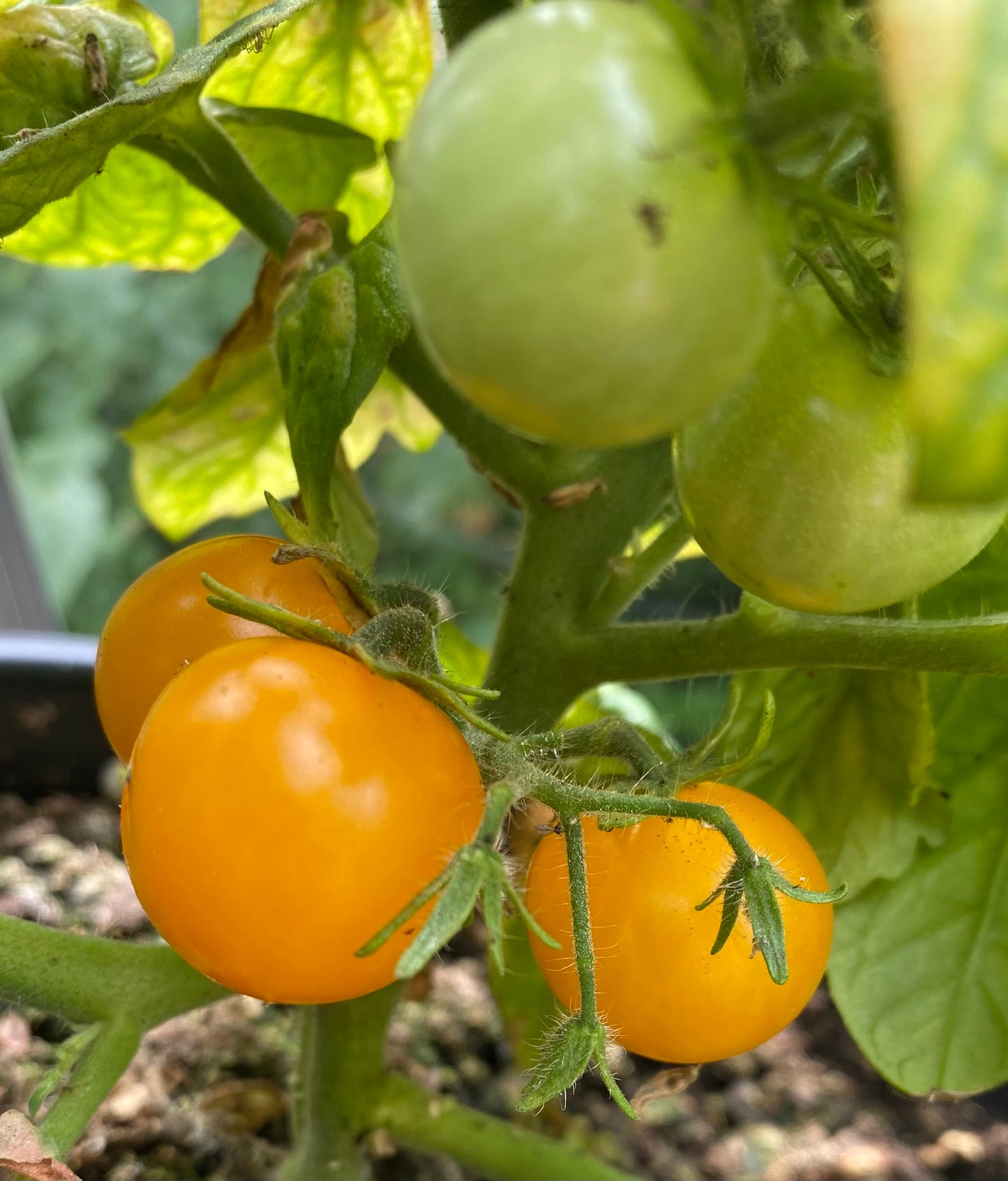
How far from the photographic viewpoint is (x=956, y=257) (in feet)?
0.45

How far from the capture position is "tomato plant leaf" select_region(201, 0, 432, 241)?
1.64 ft

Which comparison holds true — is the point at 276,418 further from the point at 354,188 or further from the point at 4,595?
the point at 4,595

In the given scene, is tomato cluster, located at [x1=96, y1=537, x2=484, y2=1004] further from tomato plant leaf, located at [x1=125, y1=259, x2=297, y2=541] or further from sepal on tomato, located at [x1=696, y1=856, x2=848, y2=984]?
tomato plant leaf, located at [x1=125, y1=259, x2=297, y2=541]

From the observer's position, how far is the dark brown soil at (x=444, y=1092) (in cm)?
56

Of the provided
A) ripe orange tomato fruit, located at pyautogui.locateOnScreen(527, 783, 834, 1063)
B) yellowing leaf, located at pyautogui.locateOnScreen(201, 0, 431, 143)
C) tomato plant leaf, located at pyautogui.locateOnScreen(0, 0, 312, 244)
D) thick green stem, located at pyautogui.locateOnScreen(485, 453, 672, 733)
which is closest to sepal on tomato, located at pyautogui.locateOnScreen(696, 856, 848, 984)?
ripe orange tomato fruit, located at pyautogui.locateOnScreen(527, 783, 834, 1063)

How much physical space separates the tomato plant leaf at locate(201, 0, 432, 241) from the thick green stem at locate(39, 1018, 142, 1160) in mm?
326

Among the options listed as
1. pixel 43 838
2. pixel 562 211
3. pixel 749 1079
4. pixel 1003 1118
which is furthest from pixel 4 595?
pixel 562 211

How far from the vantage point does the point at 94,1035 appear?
0.38 meters

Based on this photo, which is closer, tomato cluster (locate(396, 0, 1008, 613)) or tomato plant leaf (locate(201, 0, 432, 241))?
tomato cluster (locate(396, 0, 1008, 613))

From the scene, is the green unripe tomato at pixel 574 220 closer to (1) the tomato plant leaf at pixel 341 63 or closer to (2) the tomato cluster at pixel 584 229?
(2) the tomato cluster at pixel 584 229

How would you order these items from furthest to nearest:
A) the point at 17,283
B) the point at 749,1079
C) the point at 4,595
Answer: the point at 17,283 < the point at 4,595 < the point at 749,1079

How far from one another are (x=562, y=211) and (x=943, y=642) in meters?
0.23

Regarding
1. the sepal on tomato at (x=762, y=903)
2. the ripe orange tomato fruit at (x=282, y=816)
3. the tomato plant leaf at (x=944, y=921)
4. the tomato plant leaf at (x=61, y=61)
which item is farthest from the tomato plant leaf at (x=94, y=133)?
the tomato plant leaf at (x=944, y=921)

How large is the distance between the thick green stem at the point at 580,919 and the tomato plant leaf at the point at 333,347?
0.12 meters
